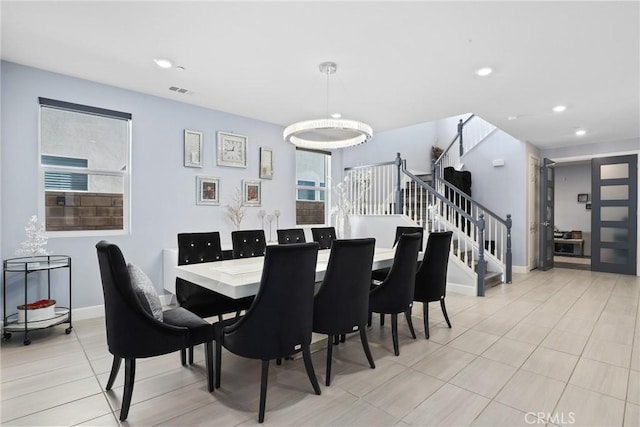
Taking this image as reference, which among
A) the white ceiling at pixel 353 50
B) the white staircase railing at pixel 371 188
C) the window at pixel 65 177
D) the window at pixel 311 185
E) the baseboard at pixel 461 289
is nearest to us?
the white ceiling at pixel 353 50

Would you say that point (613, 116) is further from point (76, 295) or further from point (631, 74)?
point (76, 295)

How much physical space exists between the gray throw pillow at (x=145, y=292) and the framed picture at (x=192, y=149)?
8.97 ft

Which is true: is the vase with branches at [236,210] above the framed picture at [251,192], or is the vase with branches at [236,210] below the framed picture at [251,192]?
below

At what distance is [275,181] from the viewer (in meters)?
5.53

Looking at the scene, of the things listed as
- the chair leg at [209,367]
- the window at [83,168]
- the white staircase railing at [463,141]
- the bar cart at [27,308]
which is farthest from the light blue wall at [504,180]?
the bar cart at [27,308]

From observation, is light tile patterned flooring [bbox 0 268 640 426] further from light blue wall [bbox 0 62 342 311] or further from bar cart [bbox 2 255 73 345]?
light blue wall [bbox 0 62 342 311]

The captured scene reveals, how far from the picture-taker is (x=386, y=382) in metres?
2.29

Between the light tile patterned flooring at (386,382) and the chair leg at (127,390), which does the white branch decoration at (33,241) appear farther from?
the chair leg at (127,390)

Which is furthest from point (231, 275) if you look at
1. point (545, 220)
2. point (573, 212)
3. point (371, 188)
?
point (573, 212)

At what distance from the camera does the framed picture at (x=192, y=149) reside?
4.49 meters

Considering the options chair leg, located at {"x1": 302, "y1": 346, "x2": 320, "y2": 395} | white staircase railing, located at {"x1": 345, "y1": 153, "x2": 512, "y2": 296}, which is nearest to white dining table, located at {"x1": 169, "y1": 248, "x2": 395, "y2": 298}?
chair leg, located at {"x1": 302, "y1": 346, "x2": 320, "y2": 395}

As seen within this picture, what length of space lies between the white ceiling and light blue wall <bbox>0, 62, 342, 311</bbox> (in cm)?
21

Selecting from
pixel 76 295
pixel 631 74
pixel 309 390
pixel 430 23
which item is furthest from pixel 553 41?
pixel 76 295

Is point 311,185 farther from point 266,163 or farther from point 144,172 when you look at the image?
point 144,172
